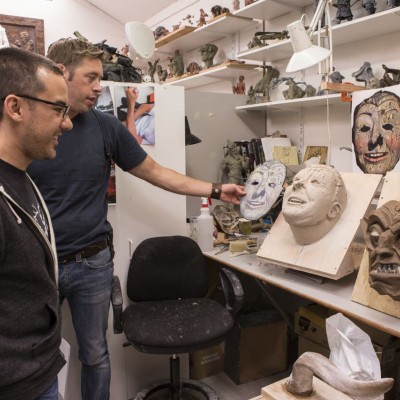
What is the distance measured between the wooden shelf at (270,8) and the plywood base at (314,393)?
244 centimetres

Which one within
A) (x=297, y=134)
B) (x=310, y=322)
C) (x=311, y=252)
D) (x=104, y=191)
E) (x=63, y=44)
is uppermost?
(x=63, y=44)

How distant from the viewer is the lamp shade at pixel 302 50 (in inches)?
69.9

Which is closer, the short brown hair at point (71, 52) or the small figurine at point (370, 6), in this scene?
the short brown hair at point (71, 52)

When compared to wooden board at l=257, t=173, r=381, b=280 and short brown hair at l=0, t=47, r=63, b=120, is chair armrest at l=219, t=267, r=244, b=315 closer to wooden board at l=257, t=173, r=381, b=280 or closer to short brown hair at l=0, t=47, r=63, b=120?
wooden board at l=257, t=173, r=381, b=280

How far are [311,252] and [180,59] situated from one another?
10.2 feet

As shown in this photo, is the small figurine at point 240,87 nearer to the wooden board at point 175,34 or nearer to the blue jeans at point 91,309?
the wooden board at point 175,34

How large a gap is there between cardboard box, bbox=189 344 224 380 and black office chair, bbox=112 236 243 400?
0.52 feet

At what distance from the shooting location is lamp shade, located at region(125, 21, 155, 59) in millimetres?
2262

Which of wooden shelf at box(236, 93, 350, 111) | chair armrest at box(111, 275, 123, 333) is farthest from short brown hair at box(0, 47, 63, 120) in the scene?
wooden shelf at box(236, 93, 350, 111)

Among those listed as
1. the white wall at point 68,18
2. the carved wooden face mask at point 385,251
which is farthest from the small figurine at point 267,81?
the white wall at point 68,18

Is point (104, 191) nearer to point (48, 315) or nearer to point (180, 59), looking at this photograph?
point (48, 315)

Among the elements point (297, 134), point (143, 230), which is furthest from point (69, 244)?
point (297, 134)

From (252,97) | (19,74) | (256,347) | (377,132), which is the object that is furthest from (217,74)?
(19,74)

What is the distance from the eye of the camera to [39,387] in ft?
3.38
